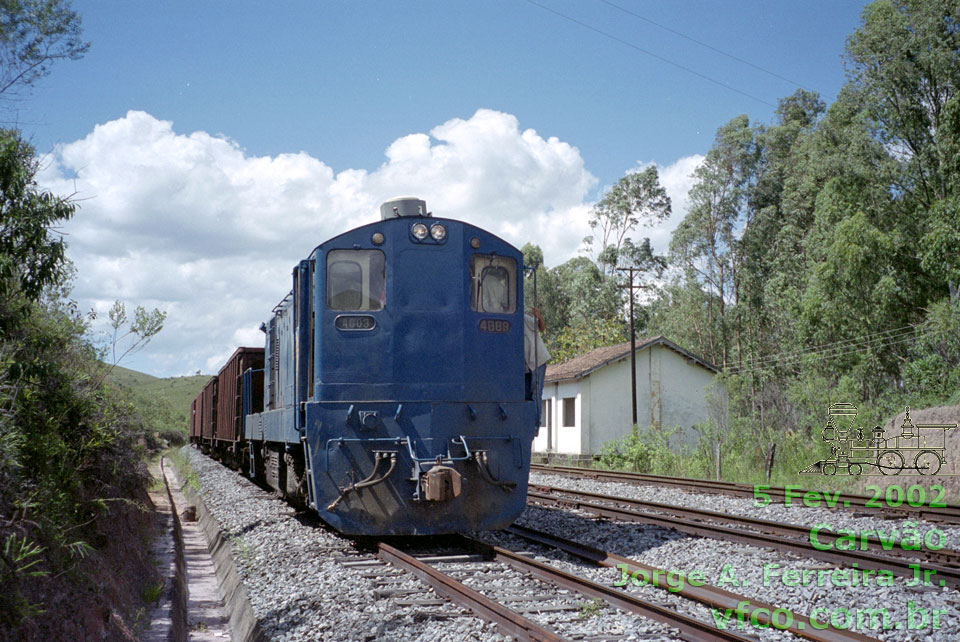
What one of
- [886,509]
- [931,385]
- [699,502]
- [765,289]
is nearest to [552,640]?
[886,509]

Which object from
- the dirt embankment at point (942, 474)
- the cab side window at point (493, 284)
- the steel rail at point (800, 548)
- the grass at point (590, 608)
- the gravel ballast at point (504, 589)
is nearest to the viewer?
the gravel ballast at point (504, 589)

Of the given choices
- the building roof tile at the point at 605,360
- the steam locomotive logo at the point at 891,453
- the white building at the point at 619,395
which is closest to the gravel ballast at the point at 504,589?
the steam locomotive logo at the point at 891,453

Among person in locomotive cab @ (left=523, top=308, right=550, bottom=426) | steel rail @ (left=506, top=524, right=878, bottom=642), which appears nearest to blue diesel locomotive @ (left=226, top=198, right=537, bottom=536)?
person in locomotive cab @ (left=523, top=308, right=550, bottom=426)

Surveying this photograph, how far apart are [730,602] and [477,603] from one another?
1.91 metres

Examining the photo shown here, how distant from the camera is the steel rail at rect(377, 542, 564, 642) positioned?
5164 millimetres

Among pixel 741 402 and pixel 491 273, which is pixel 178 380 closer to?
pixel 741 402

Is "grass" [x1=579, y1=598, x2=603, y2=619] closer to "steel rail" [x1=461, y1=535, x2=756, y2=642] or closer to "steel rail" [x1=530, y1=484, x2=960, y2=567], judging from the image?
"steel rail" [x1=461, y1=535, x2=756, y2=642]

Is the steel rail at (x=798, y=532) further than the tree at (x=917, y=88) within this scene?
No

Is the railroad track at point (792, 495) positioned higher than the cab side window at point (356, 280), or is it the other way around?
the cab side window at point (356, 280)

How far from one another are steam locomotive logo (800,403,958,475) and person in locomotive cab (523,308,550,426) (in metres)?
8.84

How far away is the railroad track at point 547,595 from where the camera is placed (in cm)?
525

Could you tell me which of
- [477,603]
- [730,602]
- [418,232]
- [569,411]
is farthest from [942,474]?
[569,411]

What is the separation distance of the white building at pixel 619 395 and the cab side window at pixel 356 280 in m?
21.5

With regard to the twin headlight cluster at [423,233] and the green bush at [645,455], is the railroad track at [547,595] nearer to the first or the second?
the twin headlight cluster at [423,233]
